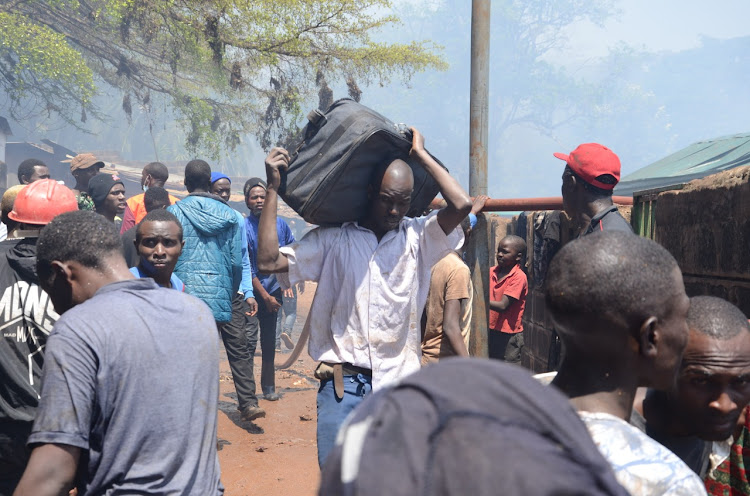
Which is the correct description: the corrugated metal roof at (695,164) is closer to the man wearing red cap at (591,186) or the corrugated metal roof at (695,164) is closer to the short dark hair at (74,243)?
the man wearing red cap at (591,186)

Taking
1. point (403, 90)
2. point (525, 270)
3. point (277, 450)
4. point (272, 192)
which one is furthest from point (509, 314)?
point (403, 90)

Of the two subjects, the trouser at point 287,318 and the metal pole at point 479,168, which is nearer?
the metal pole at point 479,168

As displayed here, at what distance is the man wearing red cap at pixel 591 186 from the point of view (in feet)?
10.4

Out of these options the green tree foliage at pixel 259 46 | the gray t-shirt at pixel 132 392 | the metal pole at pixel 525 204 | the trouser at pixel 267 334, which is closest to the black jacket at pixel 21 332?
the gray t-shirt at pixel 132 392

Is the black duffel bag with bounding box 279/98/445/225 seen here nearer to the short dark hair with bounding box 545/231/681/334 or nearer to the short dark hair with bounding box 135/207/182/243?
the short dark hair with bounding box 135/207/182/243

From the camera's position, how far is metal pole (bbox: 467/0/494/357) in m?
4.59

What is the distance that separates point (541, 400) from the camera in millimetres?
835

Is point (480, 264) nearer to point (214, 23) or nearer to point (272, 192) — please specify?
point (272, 192)

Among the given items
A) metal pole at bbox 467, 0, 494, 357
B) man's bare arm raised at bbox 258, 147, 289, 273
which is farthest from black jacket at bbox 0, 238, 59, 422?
metal pole at bbox 467, 0, 494, 357

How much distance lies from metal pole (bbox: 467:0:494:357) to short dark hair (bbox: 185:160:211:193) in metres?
2.29

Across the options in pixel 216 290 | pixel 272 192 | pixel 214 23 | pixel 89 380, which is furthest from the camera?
pixel 214 23

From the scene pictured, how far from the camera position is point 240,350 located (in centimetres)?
606

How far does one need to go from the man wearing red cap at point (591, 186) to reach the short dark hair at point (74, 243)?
2124mm

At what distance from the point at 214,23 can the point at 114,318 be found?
47.9ft
